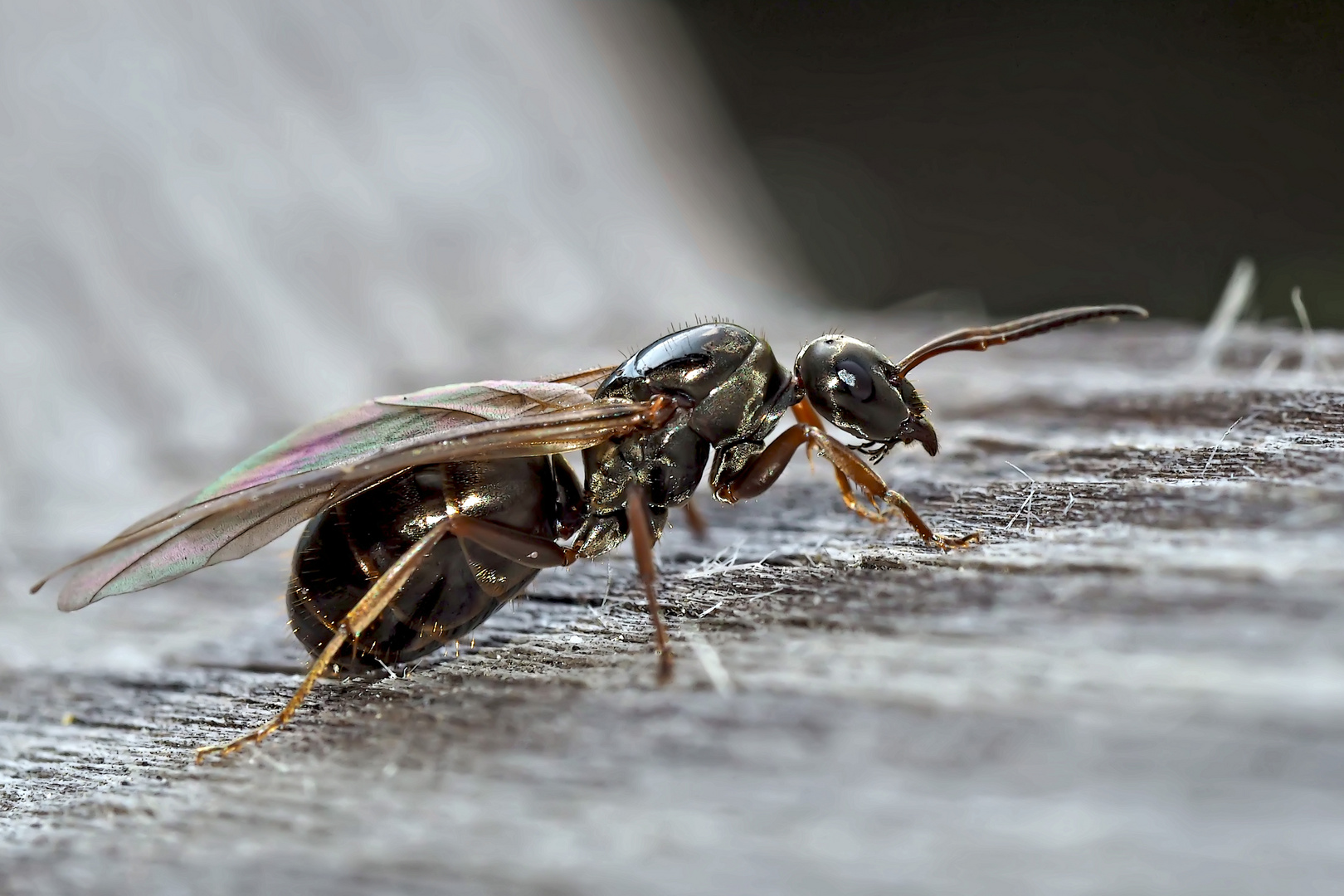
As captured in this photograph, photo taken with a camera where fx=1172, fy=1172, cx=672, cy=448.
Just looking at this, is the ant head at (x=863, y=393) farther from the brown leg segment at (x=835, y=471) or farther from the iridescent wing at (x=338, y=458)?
the iridescent wing at (x=338, y=458)

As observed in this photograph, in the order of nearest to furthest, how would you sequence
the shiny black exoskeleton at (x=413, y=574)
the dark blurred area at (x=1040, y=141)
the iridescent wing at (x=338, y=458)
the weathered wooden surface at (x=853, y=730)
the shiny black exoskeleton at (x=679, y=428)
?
the weathered wooden surface at (x=853, y=730) < the iridescent wing at (x=338, y=458) < the shiny black exoskeleton at (x=413, y=574) < the shiny black exoskeleton at (x=679, y=428) < the dark blurred area at (x=1040, y=141)

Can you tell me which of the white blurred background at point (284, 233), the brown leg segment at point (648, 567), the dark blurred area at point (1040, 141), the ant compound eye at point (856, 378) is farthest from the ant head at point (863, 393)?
the dark blurred area at point (1040, 141)

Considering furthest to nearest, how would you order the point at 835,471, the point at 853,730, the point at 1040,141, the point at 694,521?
the point at 1040,141 → the point at 694,521 → the point at 835,471 → the point at 853,730

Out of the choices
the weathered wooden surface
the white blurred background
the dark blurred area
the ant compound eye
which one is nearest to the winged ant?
the ant compound eye

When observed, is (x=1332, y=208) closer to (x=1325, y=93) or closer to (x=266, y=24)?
(x=1325, y=93)

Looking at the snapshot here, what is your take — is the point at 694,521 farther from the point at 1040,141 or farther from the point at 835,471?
the point at 1040,141

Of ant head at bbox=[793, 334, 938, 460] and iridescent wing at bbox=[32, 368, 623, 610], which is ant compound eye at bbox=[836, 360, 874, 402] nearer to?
ant head at bbox=[793, 334, 938, 460]

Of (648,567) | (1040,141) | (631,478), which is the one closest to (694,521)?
(631,478)

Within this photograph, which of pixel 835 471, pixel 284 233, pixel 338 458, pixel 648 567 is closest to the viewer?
pixel 648 567

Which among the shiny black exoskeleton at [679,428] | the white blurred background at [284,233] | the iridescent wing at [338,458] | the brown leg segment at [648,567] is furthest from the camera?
the white blurred background at [284,233]
